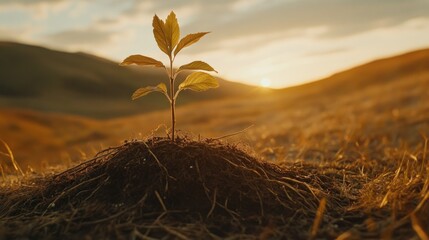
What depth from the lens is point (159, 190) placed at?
2.94 meters

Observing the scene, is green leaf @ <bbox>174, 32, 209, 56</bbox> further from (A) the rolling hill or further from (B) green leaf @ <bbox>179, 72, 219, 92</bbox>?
(A) the rolling hill

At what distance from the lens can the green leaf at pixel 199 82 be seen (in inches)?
124

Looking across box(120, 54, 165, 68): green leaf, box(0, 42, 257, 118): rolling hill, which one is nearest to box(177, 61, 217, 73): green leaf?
box(120, 54, 165, 68): green leaf

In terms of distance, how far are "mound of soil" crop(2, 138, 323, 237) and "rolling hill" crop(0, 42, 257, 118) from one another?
5805 centimetres

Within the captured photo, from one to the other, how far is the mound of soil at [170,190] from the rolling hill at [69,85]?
5805 cm

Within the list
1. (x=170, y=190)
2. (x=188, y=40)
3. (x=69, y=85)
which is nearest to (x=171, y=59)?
(x=188, y=40)

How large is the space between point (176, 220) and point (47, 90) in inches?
2776

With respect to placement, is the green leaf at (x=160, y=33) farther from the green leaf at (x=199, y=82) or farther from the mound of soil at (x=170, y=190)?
the mound of soil at (x=170, y=190)

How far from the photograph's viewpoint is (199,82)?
Result: 10.5ft

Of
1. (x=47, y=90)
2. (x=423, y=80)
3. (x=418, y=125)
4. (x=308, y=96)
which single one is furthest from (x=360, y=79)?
(x=47, y=90)

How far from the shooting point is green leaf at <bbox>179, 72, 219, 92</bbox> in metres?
3.15

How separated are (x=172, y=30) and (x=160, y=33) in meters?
0.08

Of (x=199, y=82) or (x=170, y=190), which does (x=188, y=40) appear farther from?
(x=170, y=190)

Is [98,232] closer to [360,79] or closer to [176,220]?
[176,220]
